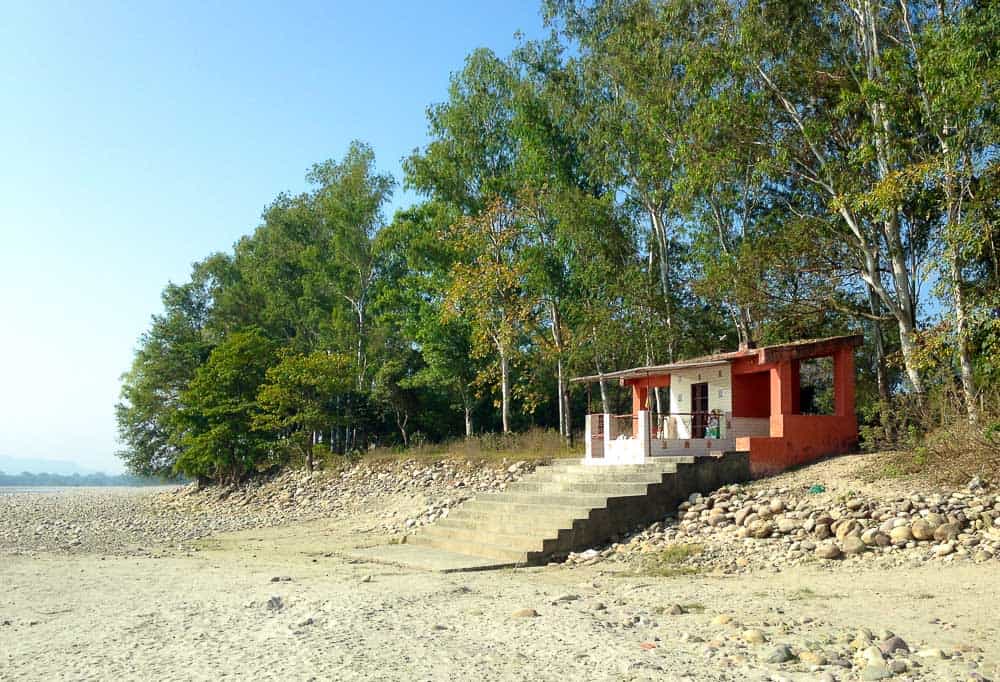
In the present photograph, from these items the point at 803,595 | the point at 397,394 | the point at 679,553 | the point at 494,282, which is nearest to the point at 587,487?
the point at 679,553

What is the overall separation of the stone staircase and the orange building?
2.68 feet

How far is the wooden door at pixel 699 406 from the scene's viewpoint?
64.5 feet

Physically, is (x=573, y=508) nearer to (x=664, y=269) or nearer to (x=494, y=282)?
(x=664, y=269)

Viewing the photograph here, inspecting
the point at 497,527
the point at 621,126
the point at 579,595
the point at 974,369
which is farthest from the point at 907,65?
the point at 579,595

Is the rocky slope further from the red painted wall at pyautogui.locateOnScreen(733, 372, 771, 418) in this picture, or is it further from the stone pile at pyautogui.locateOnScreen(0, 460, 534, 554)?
the stone pile at pyautogui.locateOnScreen(0, 460, 534, 554)

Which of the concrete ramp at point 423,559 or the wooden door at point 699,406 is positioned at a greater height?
the wooden door at point 699,406

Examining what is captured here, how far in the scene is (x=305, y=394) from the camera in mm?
31000

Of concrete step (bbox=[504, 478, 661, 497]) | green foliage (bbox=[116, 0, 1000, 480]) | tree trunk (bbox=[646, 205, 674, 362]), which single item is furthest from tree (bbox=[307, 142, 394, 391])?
concrete step (bbox=[504, 478, 661, 497])

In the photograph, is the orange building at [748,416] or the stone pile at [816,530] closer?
the stone pile at [816,530]

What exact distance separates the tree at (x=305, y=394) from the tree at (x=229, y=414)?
1.34 metres

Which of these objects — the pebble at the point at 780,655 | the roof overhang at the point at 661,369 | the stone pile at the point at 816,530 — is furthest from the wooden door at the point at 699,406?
the pebble at the point at 780,655

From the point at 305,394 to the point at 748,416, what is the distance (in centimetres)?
1766

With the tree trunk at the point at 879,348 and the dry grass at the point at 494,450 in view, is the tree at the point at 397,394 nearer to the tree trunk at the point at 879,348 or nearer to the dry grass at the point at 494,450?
the dry grass at the point at 494,450

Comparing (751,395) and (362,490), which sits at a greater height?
(751,395)
